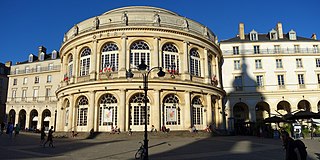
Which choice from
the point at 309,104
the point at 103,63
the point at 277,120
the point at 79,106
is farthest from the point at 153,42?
the point at 309,104

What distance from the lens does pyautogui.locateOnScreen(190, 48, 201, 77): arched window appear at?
31022 millimetres

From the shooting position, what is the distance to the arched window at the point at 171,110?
27.7 m

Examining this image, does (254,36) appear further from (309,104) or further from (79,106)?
(79,106)

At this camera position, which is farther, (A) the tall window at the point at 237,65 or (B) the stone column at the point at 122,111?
(A) the tall window at the point at 237,65

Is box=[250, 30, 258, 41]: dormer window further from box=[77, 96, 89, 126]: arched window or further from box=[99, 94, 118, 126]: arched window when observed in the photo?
box=[77, 96, 89, 126]: arched window

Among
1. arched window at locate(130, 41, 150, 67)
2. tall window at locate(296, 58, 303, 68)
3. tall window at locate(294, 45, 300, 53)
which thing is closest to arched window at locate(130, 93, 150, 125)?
arched window at locate(130, 41, 150, 67)

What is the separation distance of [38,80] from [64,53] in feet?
66.3

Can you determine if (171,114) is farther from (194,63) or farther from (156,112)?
(194,63)

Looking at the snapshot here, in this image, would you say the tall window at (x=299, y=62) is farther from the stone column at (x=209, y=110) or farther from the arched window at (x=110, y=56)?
the arched window at (x=110, y=56)

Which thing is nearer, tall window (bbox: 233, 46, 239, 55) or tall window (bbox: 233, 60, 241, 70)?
tall window (bbox: 233, 60, 241, 70)

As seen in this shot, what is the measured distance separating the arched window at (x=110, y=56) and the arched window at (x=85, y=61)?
2.18 metres

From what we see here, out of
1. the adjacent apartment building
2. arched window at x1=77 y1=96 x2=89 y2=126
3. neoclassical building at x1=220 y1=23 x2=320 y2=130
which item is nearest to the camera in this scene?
arched window at x1=77 y1=96 x2=89 y2=126

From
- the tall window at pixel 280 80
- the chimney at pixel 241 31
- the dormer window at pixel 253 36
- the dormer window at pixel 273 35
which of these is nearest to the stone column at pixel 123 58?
the chimney at pixel 241 31

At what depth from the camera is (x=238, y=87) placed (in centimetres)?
4000
